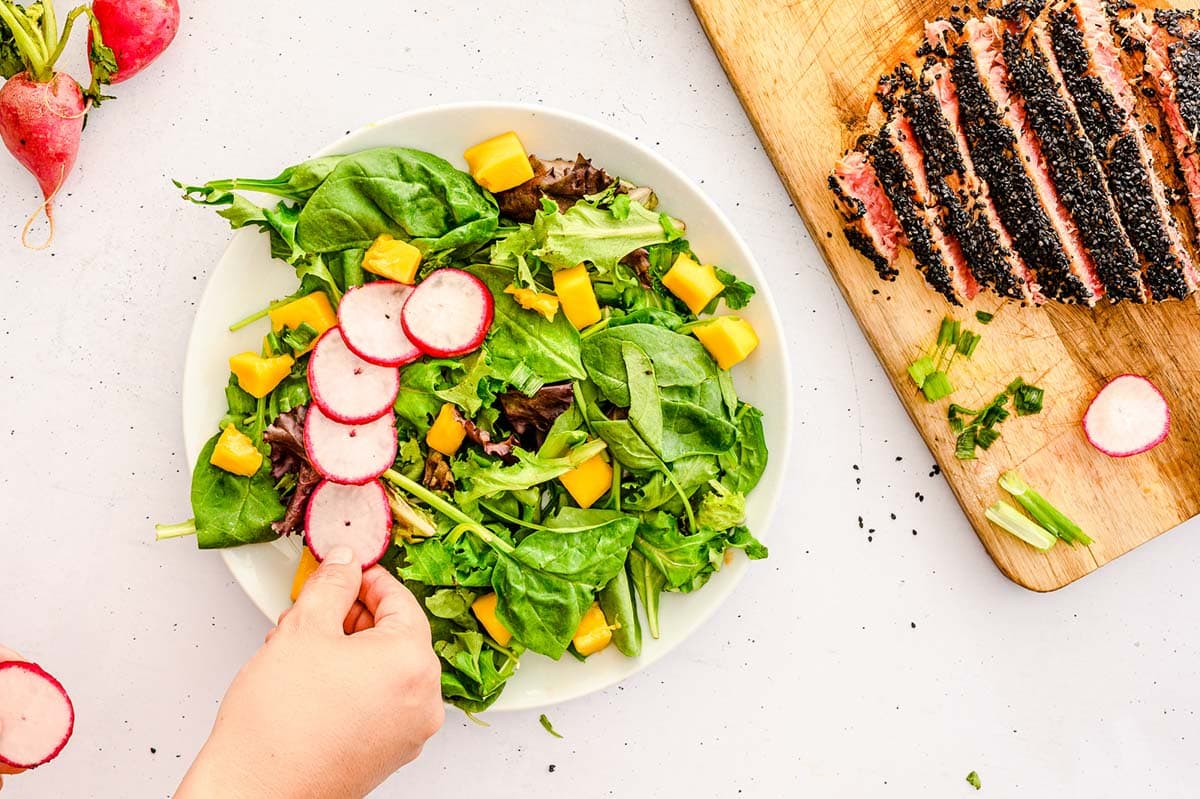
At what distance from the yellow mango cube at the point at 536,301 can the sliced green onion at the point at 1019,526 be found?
4.36 ft

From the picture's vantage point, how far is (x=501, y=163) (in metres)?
2.35

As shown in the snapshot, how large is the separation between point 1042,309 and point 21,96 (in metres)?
2.74

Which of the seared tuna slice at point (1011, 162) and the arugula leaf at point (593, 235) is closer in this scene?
the arugula leaf at point (593, 235)

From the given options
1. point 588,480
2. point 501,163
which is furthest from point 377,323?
point 588,480

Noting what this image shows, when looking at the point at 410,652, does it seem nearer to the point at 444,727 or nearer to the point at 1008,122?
the point at 444,727

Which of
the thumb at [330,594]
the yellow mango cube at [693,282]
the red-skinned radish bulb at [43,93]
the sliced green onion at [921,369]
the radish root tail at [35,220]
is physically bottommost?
the sliced green onion at [921,369]

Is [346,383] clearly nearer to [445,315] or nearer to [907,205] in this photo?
[445,315]

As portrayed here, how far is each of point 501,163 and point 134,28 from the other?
3.46 ft

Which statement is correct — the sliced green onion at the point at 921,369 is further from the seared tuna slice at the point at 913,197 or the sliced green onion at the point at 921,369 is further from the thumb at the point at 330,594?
the thumb at the point at 330,594

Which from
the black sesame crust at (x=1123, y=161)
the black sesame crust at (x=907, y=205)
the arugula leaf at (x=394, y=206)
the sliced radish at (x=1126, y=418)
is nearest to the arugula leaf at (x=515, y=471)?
the arugula leaf at (x=394, y=206)

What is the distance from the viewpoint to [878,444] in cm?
270

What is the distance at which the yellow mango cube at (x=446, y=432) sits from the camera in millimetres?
2324

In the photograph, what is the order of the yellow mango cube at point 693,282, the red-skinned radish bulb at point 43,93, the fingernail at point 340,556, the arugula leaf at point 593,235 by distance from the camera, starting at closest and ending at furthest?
the fingernail at point 340,556
the arugula leaf at point 593,235
the yellow mango cube at point 693,282
the red-skinned radish bulb at point 43,93

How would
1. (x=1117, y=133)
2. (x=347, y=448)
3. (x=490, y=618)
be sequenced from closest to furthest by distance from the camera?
(x=347, y=448) < (x=490, y=618) < (x=1117, y=133)
